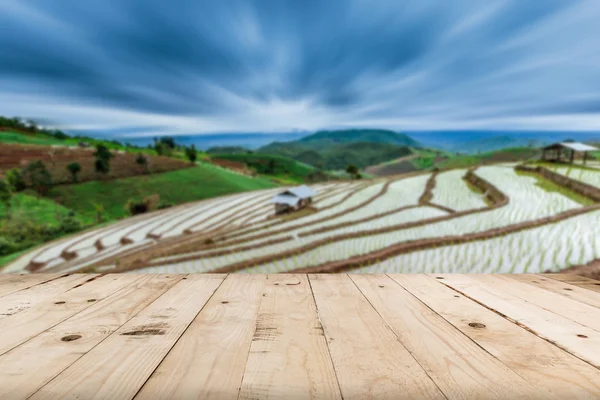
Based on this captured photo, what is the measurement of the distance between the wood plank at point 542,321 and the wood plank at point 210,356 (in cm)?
87

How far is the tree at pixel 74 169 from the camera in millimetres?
13234

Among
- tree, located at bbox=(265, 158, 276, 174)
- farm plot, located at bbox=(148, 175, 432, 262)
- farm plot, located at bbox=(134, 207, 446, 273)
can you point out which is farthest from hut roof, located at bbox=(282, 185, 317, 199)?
tree, located at bbox=(265, 158, 276, 174)

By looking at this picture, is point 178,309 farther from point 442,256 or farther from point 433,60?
point 433,60

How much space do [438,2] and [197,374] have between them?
149 inches

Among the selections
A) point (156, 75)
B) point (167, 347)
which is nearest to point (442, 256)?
point (167, 347)

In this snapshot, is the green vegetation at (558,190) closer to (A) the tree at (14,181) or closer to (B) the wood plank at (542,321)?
(B) the wood plank at (542,321)

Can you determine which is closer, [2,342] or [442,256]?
[2,342]

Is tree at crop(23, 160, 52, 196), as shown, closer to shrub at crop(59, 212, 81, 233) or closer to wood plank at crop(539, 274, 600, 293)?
shrub at crop(59, 212, 81, 233)

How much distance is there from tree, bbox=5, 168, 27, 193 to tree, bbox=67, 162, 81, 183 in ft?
17.4

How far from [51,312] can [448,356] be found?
1.34 meters

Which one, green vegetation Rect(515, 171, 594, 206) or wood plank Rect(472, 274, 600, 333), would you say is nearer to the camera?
wood plank Rect(472, 274, 600, 333)

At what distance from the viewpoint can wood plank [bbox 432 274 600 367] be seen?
0.88m

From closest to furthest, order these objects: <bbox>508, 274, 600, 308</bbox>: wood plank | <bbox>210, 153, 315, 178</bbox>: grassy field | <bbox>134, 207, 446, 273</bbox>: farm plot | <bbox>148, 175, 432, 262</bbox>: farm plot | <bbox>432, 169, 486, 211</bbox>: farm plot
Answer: <bbox>508, 274, 600, 308</bbox>: wood plank
<bbox>134, 207, 446, 273</bbox>: farm plot
<bbox>148, 175, 432, 262</bbox>: farm plot
<bbox>432, 169, 486, 211</bbox>: farm plot
<bbox>210, 153, 315, 178</bbox>: grassy field

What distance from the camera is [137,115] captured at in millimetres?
5941
